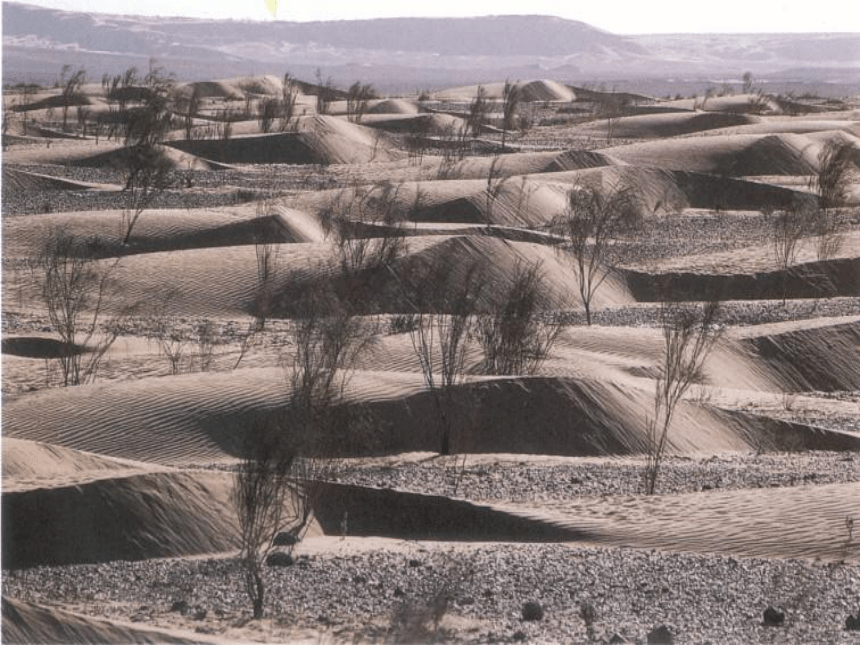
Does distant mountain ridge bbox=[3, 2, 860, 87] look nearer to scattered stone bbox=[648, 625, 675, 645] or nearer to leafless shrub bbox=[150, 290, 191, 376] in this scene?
leafless shrub bbox=[150, 290, 191, 376]

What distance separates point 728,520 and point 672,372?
11.9 feet

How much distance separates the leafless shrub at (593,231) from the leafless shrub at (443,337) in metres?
1.83

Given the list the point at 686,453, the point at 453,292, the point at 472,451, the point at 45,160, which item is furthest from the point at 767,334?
the point at 45,160

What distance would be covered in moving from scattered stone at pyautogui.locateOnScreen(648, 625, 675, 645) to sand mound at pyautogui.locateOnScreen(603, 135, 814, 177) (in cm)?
2509

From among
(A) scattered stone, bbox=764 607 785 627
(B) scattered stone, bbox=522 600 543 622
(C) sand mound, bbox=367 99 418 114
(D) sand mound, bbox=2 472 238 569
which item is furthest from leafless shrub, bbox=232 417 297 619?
(C) sand mound, bbox=367 99 418 114

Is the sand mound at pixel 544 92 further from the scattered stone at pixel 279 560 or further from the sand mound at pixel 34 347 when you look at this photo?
the scattered stone at pixel 279 560

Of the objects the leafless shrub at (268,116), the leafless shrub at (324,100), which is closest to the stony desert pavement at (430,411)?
the leafless shrub at (268,116)

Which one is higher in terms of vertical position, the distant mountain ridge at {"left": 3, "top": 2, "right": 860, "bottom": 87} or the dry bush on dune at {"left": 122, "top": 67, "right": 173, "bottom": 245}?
the dry bush on dune at {"left": 122, "top": 67, "right": 173, "bottom": 245}

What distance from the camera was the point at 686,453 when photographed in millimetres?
11984

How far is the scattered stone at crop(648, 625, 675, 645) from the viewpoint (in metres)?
6.43

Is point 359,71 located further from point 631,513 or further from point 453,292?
point 631,513

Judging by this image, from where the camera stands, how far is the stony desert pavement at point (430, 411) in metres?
7.10

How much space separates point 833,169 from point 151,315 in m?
14.7

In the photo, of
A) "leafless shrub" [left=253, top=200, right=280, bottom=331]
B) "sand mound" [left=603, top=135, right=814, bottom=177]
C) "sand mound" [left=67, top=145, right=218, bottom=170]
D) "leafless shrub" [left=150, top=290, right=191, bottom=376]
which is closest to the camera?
"leafless shrub" [left=150, top=290, right=191, bottom=376]
